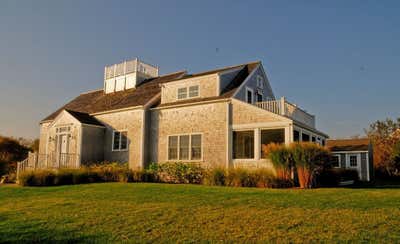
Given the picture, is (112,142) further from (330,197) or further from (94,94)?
(330,197)

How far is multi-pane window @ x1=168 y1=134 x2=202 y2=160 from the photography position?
18859 millimetres

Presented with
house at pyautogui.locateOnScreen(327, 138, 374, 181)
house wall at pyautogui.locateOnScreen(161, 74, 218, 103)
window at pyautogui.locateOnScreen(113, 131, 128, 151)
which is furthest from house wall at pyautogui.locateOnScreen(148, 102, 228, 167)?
house at pyautogui.locateOnScreen(327, 138, 374, 181)

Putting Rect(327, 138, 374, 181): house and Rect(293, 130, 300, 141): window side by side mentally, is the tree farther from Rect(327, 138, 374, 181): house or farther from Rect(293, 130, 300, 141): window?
Rect(293, 130, 300, 141): window

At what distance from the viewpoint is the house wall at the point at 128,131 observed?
67.9ft

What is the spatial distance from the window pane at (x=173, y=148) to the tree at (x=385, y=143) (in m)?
18.4

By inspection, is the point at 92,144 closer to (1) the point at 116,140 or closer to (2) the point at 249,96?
(1) the point at 116,140

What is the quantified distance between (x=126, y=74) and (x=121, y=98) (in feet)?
10.1

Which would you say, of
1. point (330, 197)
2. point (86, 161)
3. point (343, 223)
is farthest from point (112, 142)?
point (343, 223)

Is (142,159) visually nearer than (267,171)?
No

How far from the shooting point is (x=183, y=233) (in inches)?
247

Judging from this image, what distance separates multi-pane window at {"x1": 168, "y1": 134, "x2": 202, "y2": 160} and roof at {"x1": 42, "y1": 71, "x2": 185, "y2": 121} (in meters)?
3.46

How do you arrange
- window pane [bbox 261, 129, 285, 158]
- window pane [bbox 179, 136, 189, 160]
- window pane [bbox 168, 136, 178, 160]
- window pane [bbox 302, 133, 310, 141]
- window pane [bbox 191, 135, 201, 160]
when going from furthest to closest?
window pane [bbox 168, 136, 178, 160]
window pane [bbox 179, 136, 189, 160]
window pane [bbox 302, 133, 310, 141]
window pane [bbox 191, 135, 201, 160]
window pane [bbox 261, 129, 285, 158]

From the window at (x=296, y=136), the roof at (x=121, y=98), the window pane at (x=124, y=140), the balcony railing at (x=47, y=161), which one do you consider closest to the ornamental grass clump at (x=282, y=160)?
the window at (x=296, y=136)

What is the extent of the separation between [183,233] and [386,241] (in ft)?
11.4
